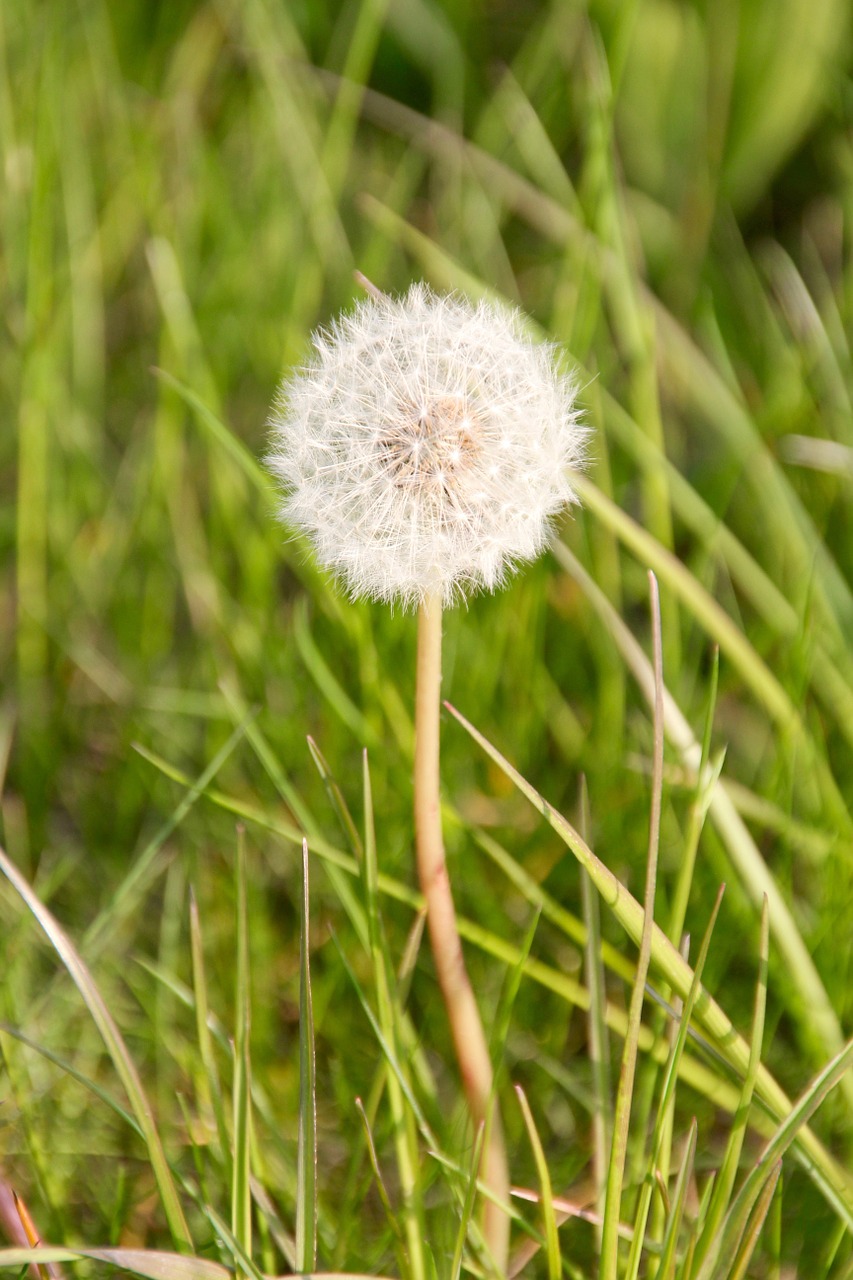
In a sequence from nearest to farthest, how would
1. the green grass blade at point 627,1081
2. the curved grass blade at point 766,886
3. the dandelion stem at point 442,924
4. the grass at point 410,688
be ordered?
the green grass blade at point 627,1081, the dandelion stem at point 442,924, the grass at point 410,688, the curved grass blade at point 766,886

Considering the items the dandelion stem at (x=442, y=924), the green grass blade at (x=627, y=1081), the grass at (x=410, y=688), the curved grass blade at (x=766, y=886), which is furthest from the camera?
the curved grass blade at (x=766, y=886)

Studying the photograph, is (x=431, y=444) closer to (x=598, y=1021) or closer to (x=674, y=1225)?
(x=598, y=1021)

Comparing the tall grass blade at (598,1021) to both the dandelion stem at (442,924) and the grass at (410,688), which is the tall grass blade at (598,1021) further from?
the dandelion stem at (442,924)

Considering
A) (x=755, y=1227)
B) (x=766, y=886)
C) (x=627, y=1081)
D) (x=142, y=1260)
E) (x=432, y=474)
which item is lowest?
(x=142, y=1260)

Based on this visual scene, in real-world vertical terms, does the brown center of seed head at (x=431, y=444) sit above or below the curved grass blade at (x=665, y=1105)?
above

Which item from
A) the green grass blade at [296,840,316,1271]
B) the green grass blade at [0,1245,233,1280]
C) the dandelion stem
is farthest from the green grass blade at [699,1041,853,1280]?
the green grass blade at [0,1245,233,1280]

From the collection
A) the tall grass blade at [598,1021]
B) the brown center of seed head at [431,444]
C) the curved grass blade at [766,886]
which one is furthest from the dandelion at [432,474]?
the curved grass blade at [766,886]

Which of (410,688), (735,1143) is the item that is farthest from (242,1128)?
(410,688)

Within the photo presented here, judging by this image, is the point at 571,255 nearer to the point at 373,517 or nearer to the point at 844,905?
the point at 373,517
